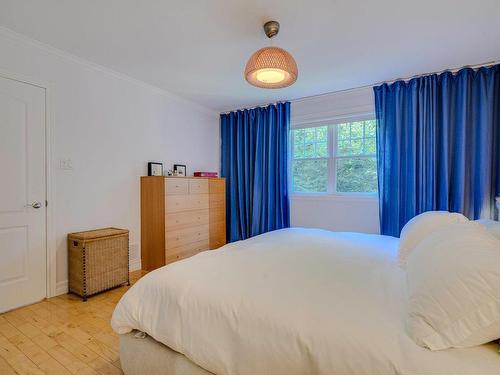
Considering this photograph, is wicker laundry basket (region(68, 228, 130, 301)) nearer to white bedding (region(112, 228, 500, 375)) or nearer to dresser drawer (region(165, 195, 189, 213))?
dresser drawer (region(165, 195, 189, 213))

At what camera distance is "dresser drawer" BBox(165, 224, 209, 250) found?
3336 mm

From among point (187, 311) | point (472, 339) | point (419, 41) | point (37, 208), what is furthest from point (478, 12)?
point (37, 208)

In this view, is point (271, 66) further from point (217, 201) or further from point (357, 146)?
point (217, 201)

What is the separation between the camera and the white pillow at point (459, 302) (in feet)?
2.73

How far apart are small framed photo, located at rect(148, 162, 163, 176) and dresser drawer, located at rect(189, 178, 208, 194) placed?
427 millimetres

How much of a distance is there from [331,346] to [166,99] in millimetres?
3722

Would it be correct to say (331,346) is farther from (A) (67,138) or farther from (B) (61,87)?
(B) (61,87)

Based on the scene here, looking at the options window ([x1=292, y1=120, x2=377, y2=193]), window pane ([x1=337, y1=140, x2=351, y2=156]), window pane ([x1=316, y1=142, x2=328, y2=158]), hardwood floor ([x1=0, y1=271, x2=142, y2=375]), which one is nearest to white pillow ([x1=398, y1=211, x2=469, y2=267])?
window ([x1=292, y1=120, x2=377, y2=193])

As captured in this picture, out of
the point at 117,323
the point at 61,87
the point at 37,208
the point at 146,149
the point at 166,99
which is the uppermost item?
the point at 166,99

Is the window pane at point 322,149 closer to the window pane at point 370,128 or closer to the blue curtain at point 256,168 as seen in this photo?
the blue curtain at point 256,168

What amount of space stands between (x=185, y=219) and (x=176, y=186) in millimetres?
480

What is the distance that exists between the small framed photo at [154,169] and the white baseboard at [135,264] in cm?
114

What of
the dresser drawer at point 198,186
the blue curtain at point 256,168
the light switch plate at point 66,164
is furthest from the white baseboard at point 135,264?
the blue curtain at point 256,168

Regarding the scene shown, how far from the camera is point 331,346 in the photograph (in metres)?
0.91
